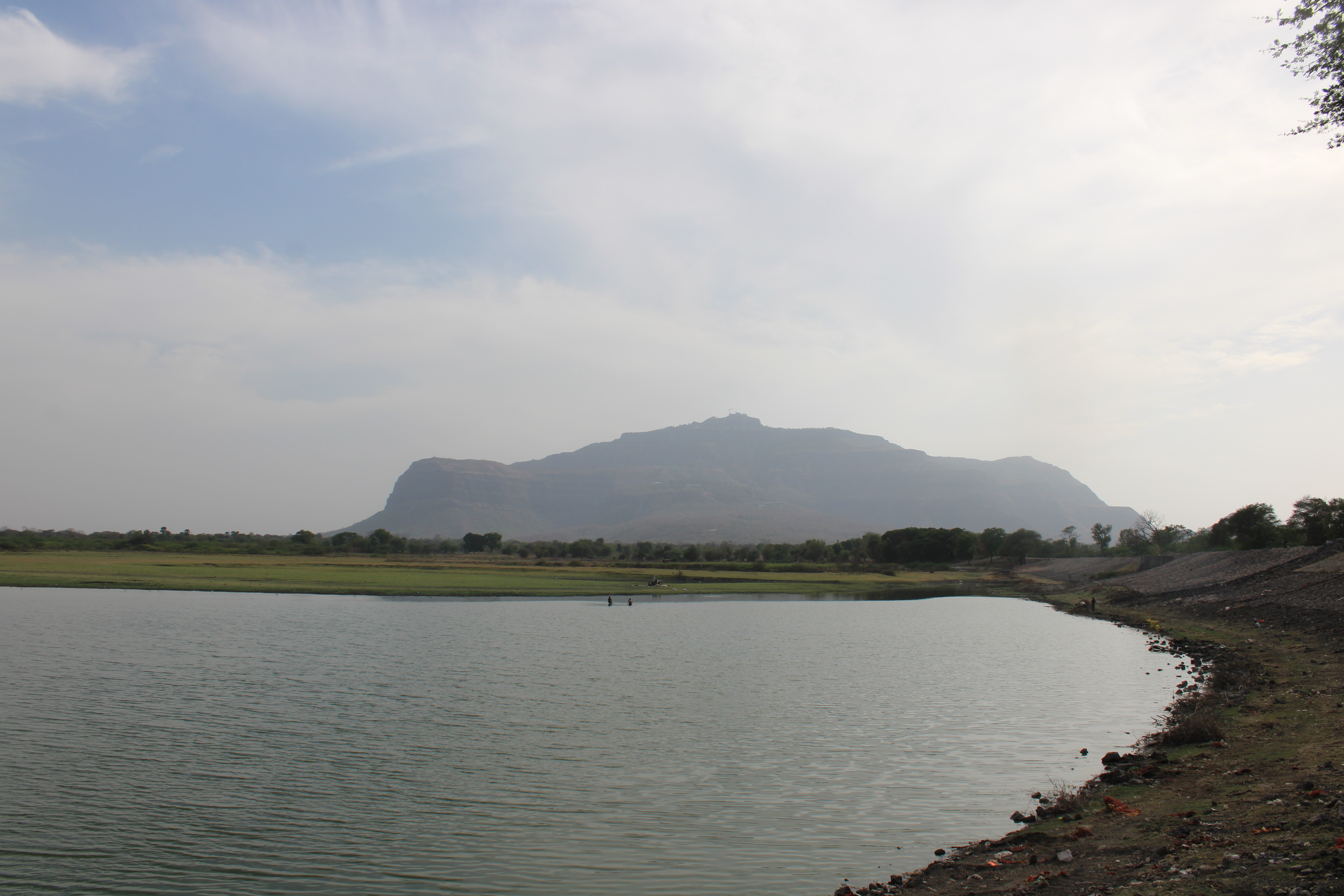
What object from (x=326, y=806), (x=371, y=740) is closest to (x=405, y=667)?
(x=371, y=740)

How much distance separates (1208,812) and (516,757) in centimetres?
1707

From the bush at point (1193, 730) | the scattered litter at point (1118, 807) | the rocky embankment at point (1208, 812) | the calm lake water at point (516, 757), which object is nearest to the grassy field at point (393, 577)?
the calm lake water at point (516, 757)

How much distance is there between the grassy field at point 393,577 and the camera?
86.9m

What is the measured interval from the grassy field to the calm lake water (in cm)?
4359

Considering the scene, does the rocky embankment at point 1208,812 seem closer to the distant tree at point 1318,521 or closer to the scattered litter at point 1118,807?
the scattered litter at point 1118,807

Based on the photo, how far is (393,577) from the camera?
10431 centimetres

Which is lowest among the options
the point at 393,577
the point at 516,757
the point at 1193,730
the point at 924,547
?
the point at 393,577

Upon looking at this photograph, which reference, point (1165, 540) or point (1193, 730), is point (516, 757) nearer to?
point (1193, 730)

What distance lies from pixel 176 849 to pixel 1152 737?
87.7ft

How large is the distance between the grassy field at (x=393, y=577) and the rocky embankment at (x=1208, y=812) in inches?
3085

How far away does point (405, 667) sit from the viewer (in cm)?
3725

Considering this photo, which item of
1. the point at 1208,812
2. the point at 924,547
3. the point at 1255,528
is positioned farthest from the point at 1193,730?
the point at 924,547

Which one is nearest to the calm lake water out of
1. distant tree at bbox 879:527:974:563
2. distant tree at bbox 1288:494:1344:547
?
distant tree at bbox 1288:494:1344:547

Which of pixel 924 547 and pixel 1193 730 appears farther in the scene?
pixel 924 547
